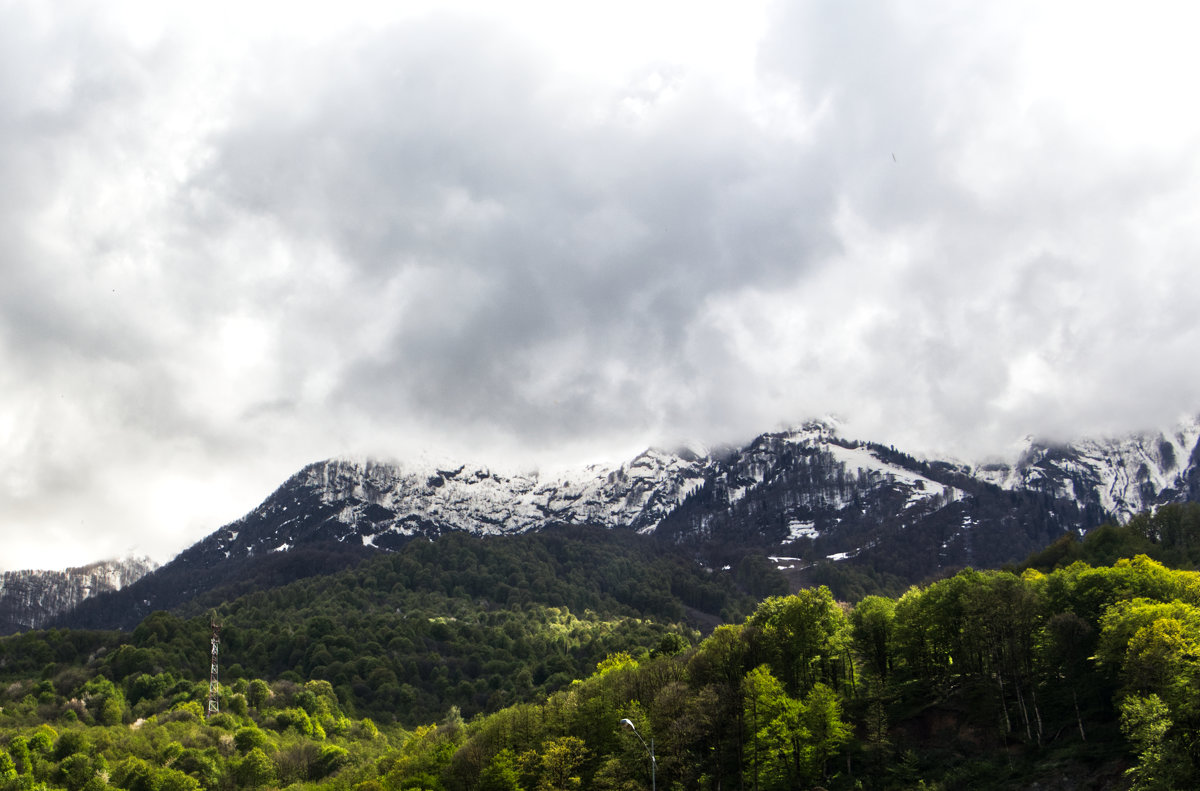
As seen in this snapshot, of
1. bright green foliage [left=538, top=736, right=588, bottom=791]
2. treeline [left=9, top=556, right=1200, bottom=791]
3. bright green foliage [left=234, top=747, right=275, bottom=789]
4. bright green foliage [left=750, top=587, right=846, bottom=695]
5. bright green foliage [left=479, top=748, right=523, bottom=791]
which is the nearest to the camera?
treeline [left=9, top=556, right=1200, bottom=791]

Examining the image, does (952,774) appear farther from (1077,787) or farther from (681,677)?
(681,677)

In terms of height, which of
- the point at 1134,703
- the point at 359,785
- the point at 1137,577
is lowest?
the point at 359,785

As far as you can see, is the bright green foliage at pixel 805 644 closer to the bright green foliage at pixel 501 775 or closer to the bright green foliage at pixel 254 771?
the bright green foliage at pixel 501 775

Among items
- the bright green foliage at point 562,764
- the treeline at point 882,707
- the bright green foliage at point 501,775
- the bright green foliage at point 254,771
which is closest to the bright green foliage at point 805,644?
the treeline at point 882,707

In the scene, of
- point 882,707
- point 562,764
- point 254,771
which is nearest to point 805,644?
point 882,707

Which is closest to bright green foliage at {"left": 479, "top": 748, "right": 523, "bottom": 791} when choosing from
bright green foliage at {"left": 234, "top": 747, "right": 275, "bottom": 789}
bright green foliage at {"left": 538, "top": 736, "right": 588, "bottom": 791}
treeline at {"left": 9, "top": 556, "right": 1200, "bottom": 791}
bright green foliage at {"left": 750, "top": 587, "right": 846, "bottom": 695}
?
treeline at {"left": 9, "top": 556, "right": 1200, "bottom": 791}

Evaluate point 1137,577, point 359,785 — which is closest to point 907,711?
point 1137,577

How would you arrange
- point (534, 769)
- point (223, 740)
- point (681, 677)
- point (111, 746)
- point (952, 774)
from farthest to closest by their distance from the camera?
point (223, 740) < point (111, 746) < point (681, 677) < point (534, 769) < point (952, 774)

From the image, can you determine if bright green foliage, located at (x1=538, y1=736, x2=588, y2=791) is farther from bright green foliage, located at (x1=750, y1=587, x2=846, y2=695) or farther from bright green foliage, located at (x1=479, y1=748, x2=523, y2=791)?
bright green foliage, located at (x1=750, y1=587, x2=846, y2=695)

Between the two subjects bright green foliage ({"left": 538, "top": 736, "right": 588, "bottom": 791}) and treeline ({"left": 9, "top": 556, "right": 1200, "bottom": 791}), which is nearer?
treeline ({"left": 9, "top": 556, "right": 1200, "bottom": 791})

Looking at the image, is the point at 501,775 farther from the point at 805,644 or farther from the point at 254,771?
the point at 254,771

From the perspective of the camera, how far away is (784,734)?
111688 millimetres

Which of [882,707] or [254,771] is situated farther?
[254,771]

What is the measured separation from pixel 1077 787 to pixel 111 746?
182278 mm
